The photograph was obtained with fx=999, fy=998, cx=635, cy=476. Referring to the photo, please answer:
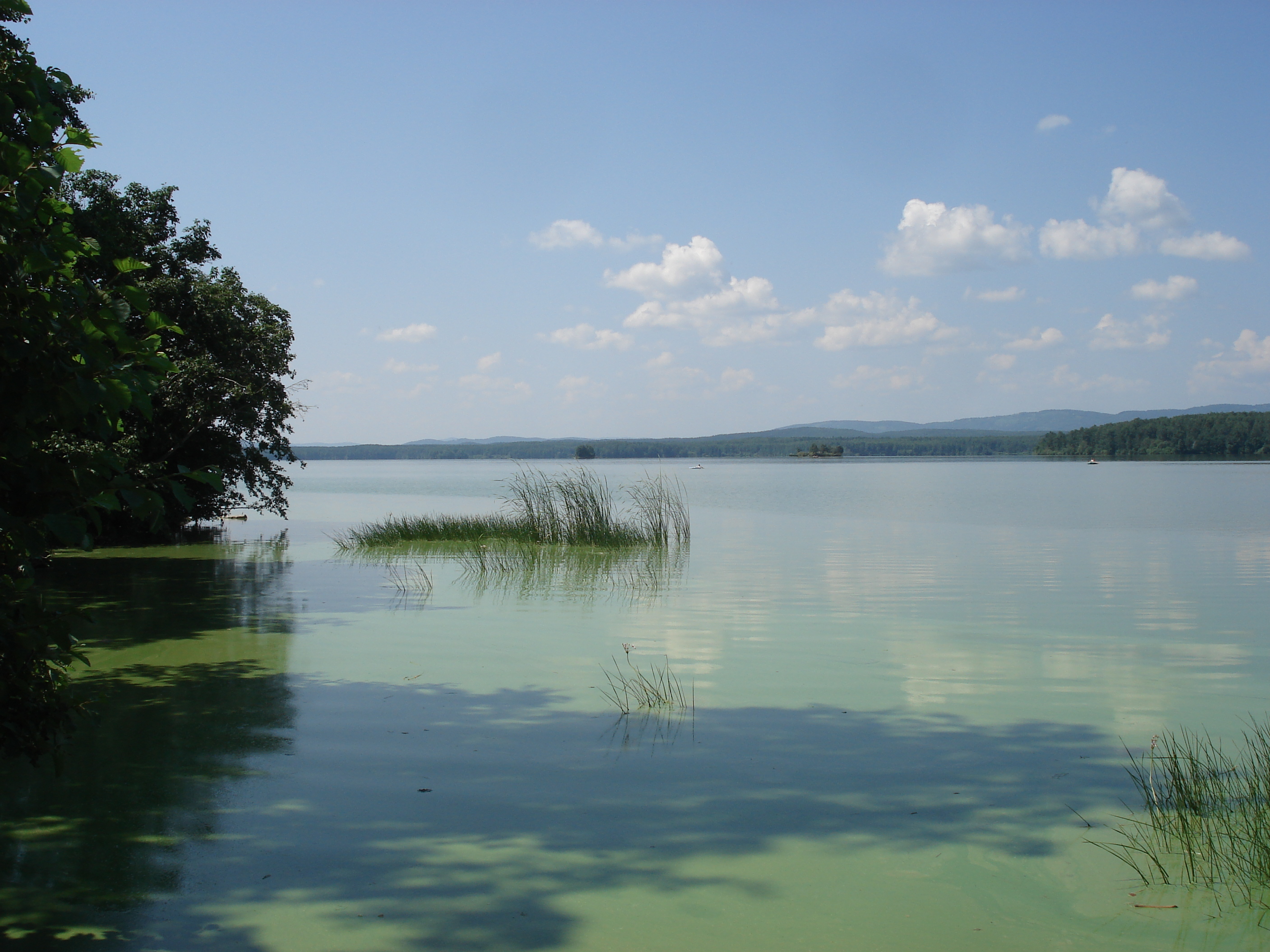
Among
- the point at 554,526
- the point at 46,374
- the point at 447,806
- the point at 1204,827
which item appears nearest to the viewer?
the point at 46,374

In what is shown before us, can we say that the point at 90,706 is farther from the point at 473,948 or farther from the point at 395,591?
the point at 395,591

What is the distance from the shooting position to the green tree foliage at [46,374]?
3.21m

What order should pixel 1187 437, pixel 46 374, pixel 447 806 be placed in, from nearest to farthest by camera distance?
pixel 46 374, pixel 447 806, pixel 1187 437

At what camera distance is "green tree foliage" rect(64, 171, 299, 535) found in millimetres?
15859

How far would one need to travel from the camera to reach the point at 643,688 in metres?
7.14

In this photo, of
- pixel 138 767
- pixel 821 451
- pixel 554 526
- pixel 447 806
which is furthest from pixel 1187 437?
pixel 138 767

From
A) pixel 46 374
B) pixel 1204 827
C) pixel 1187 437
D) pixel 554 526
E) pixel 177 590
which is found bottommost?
pixel 1204 827

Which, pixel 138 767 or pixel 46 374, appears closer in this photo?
pixel 46 374

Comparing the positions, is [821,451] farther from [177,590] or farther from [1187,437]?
[177,590]

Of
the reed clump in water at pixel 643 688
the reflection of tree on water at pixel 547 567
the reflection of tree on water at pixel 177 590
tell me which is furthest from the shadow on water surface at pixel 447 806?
the reflection of tree on water at pixel 547 567

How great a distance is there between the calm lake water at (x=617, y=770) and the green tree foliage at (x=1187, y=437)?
300 feet

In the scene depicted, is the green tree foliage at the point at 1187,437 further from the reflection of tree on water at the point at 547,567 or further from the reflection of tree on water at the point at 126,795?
the reflection of tree on water at the point at 126,795

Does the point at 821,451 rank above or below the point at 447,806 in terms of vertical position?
above

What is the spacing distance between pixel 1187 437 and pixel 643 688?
102m
